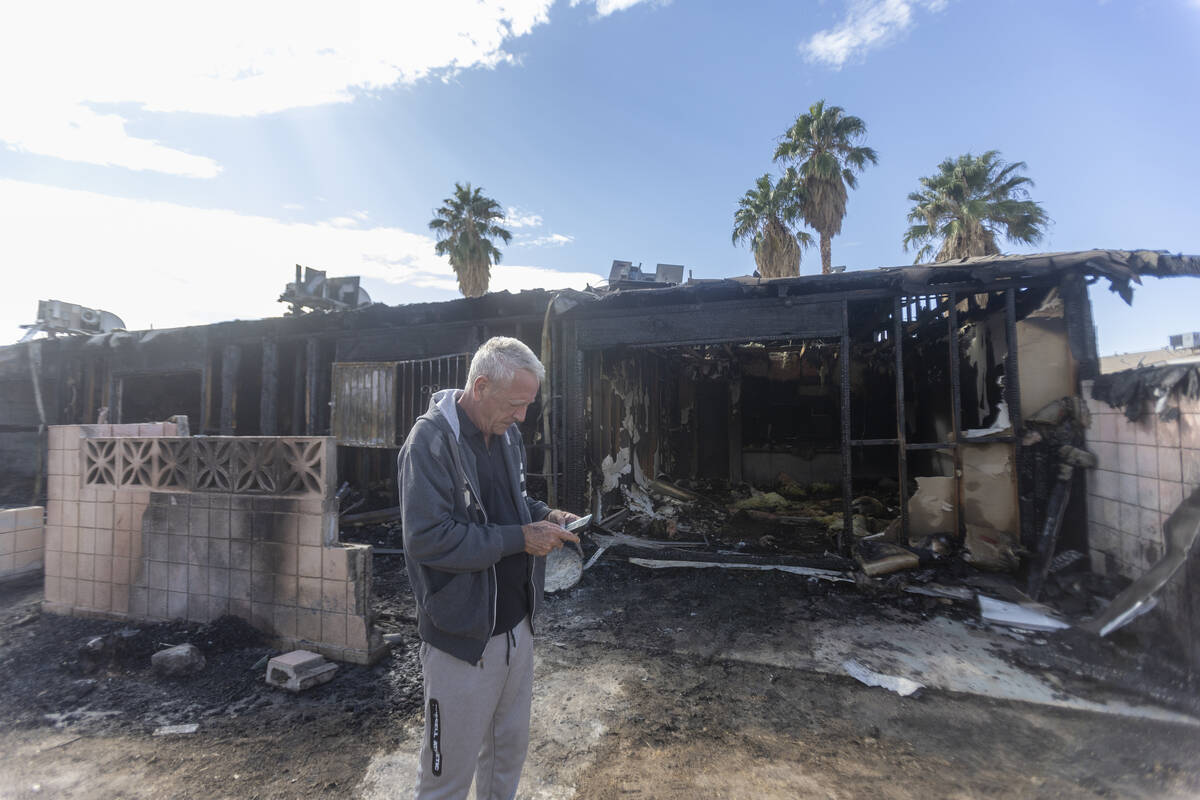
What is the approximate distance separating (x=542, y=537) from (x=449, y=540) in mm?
344

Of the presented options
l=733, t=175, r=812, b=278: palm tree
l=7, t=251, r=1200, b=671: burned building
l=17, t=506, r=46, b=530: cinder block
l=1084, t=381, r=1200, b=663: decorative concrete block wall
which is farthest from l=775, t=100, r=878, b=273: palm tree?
l=17, t=506, r=46, b=530: cinder block

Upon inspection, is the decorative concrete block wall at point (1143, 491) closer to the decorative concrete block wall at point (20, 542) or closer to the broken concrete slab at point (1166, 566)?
the broken concrete slab at point (1166, 566)

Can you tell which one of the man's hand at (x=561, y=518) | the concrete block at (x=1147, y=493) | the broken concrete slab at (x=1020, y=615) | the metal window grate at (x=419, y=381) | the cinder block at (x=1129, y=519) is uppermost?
the metal window grate at (x=419, y=381)

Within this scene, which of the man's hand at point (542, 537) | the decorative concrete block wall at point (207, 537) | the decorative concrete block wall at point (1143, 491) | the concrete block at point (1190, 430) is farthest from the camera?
the decorative concrete block wall at point (207, 537)

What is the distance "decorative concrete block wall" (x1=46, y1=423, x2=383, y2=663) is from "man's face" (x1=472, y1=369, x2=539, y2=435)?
2.34 m

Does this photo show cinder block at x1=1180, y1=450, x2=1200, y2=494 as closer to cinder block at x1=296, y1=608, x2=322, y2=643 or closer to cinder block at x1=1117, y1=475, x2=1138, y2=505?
cinder block at x1=1117, y1=475, x2=1138, y2=505

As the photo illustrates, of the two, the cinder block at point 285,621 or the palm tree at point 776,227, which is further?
the palm tree at point 776,227

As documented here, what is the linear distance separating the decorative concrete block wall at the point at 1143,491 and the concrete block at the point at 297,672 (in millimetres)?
5531

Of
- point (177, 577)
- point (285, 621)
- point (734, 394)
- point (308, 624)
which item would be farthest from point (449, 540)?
point (734, 394)

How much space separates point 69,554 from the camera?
455cm

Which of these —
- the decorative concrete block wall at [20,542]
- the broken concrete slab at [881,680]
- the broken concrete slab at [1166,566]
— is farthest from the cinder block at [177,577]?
the broken concrete slab at [1166,566]

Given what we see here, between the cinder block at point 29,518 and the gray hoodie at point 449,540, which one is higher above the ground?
the gray hoodie at point 449,540

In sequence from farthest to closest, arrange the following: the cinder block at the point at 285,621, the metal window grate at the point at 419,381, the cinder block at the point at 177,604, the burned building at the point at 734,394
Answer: the metal window grate at the point at 419,381, the burned building at the point at 734,394, the cinder block at the point at 177,604, the cinder block at the point at 285,621

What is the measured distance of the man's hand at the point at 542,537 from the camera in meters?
1.87
